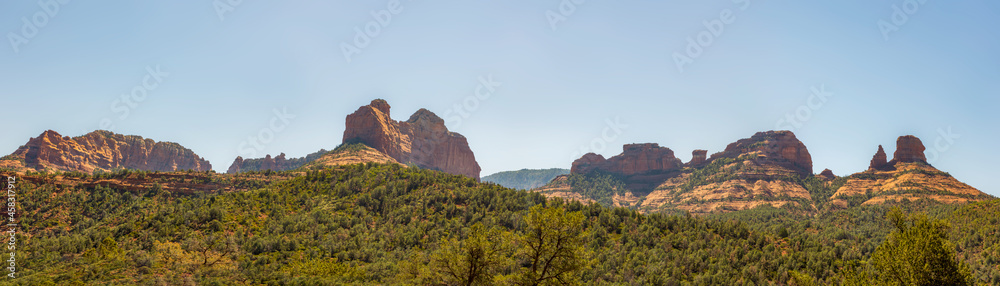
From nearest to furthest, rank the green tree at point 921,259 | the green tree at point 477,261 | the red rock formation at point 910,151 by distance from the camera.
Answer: the green tree at point 477,261 < the green tree at point 921,259 < the red rock formation at point 910,151

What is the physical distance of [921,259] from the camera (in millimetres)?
34531

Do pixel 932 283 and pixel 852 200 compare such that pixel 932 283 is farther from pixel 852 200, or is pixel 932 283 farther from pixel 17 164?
pixel 17 164

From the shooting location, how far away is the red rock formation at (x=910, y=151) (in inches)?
7549

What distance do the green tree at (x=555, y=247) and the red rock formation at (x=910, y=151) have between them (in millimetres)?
237548

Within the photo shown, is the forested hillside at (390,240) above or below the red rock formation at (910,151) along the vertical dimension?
below

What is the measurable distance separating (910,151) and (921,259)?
217m

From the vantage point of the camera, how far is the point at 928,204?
136m

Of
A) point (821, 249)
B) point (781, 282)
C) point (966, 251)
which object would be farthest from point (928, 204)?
point (781, 282)

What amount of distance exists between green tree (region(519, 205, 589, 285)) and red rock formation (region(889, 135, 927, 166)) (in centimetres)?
23755

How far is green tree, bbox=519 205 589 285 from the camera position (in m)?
29.9

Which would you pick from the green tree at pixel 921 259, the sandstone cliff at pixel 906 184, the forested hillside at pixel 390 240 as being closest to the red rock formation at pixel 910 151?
the sandstone cliff at pixel 906 184

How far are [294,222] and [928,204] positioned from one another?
181 meters

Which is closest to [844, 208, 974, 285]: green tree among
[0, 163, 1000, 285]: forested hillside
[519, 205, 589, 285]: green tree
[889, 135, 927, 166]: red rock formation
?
[0, 163, 1000, 285]: forested hillside

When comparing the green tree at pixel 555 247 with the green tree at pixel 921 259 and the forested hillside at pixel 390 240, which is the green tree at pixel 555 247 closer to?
the forested hillside at pixel 390 240
